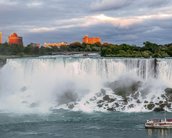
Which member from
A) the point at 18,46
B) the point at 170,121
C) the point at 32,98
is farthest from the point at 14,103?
the point at 18,46

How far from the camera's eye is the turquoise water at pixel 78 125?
111 feet

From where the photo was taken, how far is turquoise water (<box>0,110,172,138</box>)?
3394 centimetres

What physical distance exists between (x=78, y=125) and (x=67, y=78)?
16839 millimetres

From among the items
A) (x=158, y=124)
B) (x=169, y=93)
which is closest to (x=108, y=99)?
(x=169, y=93)

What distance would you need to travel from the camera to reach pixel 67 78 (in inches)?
2108

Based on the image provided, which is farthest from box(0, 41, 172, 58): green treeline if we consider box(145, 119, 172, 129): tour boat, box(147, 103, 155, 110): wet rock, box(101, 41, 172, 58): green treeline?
box(145, 119, 172, 129): tour boat

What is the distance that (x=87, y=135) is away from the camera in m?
33.6

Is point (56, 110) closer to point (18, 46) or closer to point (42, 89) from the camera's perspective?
point (42, 89)

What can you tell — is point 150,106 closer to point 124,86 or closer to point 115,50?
point 124,86

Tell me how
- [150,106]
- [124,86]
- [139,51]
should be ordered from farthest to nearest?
[139,51]
[124,86]
[150,106]

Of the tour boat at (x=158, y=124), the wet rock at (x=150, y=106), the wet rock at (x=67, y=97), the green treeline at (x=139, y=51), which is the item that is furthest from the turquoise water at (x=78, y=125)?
the green treeline at (x=139, y=51)

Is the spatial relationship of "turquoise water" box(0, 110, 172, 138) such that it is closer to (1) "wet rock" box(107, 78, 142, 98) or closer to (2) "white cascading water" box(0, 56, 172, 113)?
(1) "wet rock" box(107, 78, 142, 98)

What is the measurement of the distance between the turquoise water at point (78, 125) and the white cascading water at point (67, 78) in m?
5.76

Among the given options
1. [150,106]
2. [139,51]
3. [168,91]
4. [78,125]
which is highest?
[139,51]
